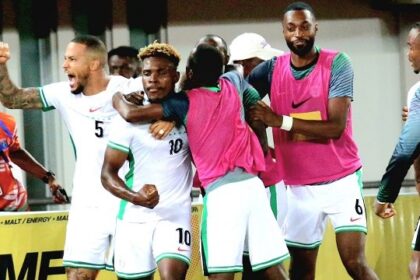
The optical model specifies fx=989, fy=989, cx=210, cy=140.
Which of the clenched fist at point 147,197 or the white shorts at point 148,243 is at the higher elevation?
the clenched fist at point 147,197

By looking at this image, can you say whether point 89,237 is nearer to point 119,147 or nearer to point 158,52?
point 119,147

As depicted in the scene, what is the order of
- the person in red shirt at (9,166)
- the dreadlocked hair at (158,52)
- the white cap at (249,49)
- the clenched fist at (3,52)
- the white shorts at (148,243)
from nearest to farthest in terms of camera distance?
the dreadlocked hair at (158,52) < the white shorts at (148,243) < the clenched fist at (3,52) < the white cap at (249,49) < the person in red shirt at (9,166)

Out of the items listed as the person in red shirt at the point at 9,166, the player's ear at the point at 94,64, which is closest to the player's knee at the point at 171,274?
the player's ear at the point at 94,64

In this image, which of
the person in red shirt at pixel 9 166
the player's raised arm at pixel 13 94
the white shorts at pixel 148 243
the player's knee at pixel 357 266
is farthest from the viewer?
the person in red shirt at pixel 9 166

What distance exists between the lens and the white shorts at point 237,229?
5.66 m

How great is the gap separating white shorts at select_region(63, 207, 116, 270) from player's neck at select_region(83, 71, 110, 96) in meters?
0.76

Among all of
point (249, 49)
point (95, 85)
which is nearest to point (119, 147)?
point (95, 85)

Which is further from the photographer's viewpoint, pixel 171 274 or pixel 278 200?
pixel 278 200

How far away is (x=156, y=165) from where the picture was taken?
589 cm

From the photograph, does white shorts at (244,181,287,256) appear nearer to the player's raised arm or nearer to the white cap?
the white cap

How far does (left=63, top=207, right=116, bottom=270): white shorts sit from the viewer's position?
636 centimetres

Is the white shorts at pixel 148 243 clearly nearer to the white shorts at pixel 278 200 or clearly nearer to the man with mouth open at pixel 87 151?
the man with mouth open at pixel 87 151

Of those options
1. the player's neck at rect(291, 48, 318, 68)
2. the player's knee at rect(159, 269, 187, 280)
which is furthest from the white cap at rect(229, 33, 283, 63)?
the player's knee at rect(159, 269, 187, 280)

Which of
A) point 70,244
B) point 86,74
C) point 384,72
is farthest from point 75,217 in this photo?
point 384,72
